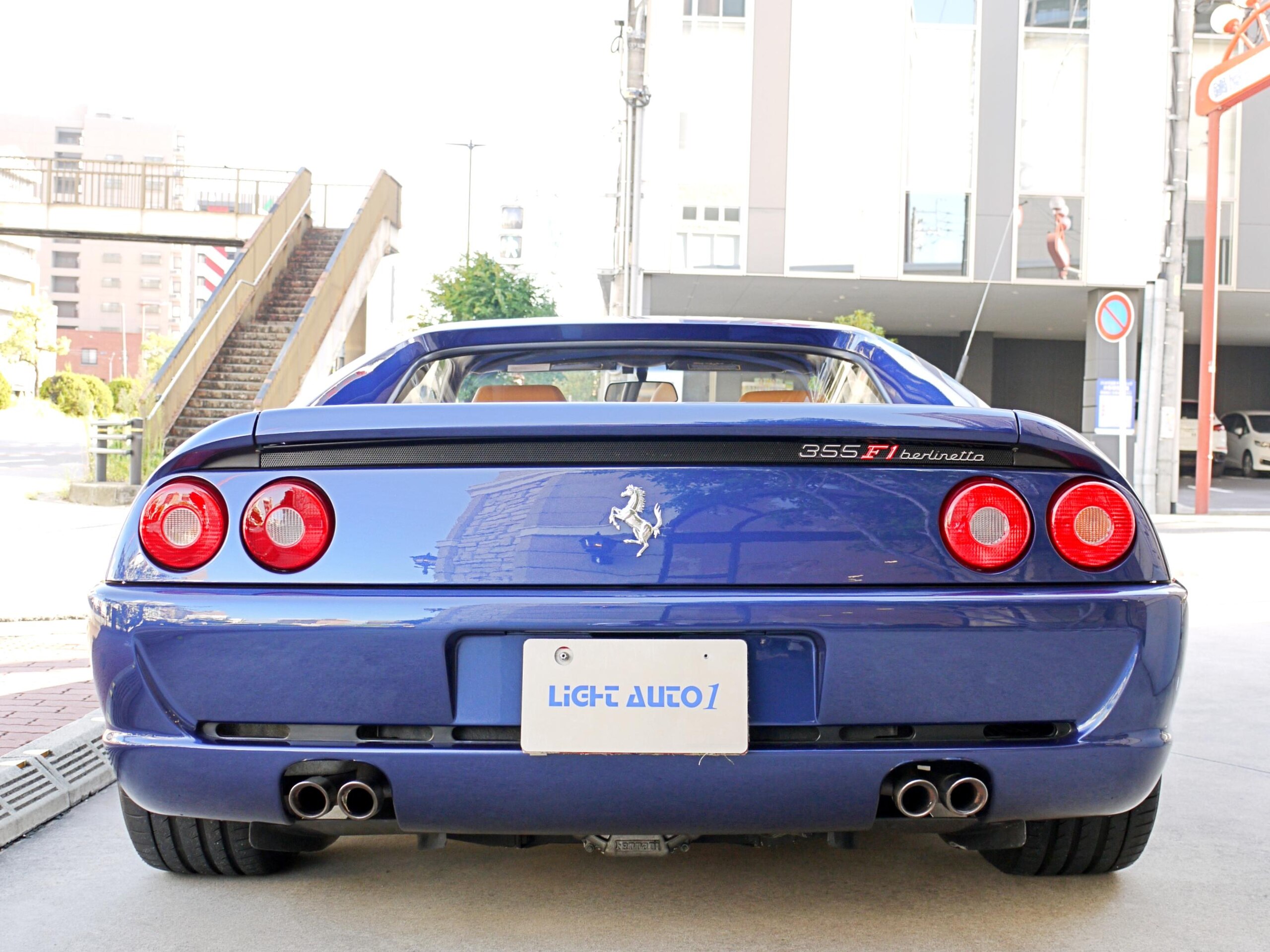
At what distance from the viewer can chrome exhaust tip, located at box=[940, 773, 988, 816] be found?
2262 millimetres

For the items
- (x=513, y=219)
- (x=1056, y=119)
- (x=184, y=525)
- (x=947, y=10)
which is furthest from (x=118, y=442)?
(x=513, y=219)

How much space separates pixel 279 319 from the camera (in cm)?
2261

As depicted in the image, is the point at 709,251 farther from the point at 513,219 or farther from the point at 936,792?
the point at 513,219

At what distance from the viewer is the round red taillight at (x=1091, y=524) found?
236 cm

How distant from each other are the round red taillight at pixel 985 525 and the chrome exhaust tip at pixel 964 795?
1.25ft

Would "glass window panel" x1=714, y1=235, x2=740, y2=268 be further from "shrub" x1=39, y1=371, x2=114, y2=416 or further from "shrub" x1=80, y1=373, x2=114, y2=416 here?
"shrub" x1=39, y1=371, x2=114, y2=416

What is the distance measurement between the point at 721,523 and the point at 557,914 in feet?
3.20

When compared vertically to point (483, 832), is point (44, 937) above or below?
below

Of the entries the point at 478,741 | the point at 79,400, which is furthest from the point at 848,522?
the point at 79,400

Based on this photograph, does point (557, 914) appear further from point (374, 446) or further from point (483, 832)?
point (374, 446)

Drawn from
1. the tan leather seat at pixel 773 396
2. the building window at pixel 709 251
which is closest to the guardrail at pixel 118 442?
the building window at pixel 709 251

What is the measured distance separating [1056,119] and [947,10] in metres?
2.67

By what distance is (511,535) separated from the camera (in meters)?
2.29

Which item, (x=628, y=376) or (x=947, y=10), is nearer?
(x=628, y=376)
